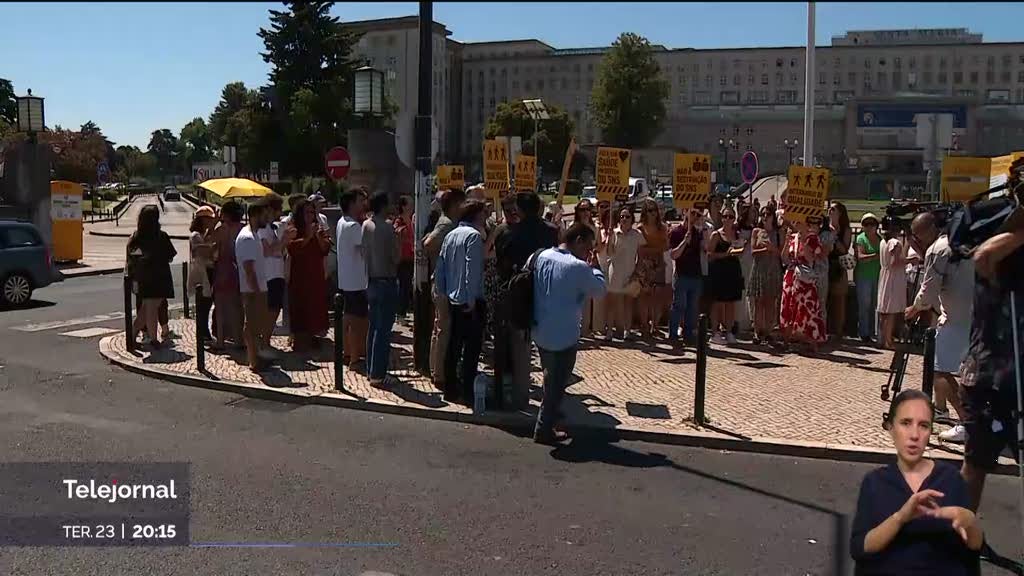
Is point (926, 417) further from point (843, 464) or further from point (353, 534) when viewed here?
point (843, 464)

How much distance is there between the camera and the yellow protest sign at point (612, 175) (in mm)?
13852

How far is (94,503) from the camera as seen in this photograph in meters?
6.23

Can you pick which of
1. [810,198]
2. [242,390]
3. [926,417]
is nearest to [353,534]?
[926,417]

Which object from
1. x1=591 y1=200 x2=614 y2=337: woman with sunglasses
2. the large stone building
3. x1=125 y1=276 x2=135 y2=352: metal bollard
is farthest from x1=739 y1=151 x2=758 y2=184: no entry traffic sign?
the large stone building

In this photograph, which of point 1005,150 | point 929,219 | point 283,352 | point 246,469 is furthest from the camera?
point 1005,150

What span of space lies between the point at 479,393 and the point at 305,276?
3798mm

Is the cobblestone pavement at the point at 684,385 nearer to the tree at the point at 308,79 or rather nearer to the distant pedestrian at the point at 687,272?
the distant pedestrian at the point at 687,272

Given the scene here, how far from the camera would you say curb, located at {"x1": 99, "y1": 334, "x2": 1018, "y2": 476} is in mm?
7699

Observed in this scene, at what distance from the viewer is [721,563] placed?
17.7 ft

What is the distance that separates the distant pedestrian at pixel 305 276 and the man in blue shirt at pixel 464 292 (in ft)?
9.59

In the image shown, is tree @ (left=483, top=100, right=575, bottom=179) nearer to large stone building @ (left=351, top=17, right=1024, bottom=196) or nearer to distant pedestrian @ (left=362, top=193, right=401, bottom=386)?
large stone building @ (left=351, top=17, right=1024, bottom=196)

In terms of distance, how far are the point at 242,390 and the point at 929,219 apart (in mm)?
7065

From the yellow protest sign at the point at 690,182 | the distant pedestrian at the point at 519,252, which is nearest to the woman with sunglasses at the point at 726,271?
the yellow protest sign at the point at 690,182

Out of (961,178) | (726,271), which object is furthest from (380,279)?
(961,178)
